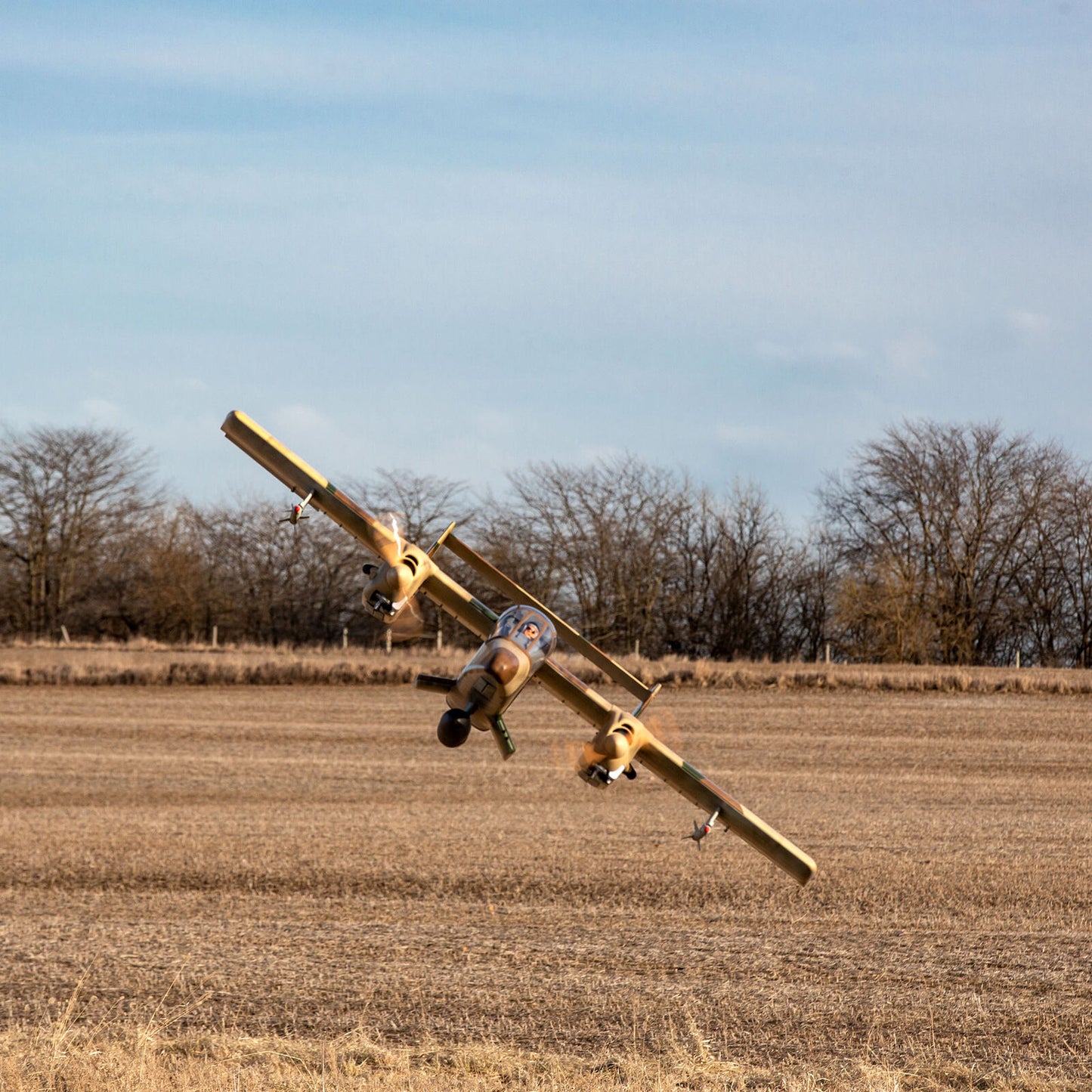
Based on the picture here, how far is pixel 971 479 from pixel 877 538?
17.2 feet

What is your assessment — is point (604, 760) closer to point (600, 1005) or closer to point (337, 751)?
point (600, 1005)

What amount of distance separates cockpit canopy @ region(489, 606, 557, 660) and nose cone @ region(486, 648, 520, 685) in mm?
93

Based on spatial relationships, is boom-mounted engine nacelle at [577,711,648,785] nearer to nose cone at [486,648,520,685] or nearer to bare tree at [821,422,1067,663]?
nose cone at [486,648,520,685]

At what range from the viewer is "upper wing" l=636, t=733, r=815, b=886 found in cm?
597

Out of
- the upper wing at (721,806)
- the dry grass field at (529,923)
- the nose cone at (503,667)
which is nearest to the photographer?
the nose cone at (503,667)

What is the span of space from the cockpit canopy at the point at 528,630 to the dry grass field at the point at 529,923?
0.77 meters

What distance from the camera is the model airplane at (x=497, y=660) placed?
17.1ft

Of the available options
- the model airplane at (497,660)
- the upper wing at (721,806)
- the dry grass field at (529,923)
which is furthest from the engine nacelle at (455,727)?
the upper wing at (721,806)

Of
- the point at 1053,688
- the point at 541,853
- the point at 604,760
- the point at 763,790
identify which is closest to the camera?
the point at 604,760

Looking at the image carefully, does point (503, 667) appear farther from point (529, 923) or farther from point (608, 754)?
point (529, 923)

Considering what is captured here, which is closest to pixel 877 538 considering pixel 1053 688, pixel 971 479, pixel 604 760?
pixel 971 479

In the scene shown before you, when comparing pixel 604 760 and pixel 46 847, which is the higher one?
pixel 604 760

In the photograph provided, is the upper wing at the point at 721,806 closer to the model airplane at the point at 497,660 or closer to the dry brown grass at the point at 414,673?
the model airplane at the point at 497,660

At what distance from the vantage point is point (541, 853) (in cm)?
2330
